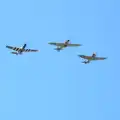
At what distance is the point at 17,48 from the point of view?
196m

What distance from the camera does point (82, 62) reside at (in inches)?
7835

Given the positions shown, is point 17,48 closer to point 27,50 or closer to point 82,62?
point 27,50

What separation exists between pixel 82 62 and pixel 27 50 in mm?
14872

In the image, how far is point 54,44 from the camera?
19962cm

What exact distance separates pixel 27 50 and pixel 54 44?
7.39 m

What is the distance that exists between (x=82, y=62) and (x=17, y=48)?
1769 cm

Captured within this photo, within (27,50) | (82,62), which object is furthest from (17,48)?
(82,62)

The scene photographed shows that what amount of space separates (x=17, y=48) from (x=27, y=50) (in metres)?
3.65

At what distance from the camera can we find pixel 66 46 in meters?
199

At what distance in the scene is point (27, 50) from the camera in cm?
19838
